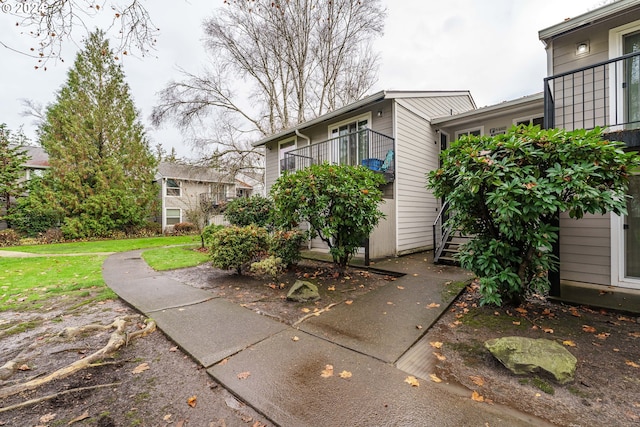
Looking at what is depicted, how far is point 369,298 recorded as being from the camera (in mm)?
4785

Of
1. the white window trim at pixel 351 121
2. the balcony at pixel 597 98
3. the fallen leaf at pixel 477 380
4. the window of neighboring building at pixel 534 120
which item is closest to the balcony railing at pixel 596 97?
the balcony at pixel 597 98

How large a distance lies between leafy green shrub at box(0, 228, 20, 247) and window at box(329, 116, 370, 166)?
17200mm

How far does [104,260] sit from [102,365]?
8349 mm

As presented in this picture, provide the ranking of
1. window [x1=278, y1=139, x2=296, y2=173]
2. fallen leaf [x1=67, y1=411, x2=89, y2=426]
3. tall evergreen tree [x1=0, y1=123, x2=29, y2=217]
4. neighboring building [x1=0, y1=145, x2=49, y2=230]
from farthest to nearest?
neighboring building [x1=0, y1=145, x2=49, y2=230]
tall evergreen tree [x1=0, y1=123, x2=29, y2=217]
window [x1=278, y1=139, x2=296, y2=173]
fallen leaf [x1=67, y1=411, x2=89, y2=426]

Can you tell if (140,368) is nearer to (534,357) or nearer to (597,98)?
(534,357)

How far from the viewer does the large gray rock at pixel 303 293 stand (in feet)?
15.7

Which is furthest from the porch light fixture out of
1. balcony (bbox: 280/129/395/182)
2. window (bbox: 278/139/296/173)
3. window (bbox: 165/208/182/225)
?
window (bbox: 165/208/182/225)

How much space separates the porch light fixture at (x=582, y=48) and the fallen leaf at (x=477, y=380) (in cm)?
614

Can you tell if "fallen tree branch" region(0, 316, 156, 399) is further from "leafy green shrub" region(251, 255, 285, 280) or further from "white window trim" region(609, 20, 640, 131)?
"white window trim" region(609, 20, 640, 131)

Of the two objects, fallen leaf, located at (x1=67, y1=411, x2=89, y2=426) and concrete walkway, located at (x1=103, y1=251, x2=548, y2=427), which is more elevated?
concrete walkway, located at (x1=103, y1=251, x2=548, y2=427)

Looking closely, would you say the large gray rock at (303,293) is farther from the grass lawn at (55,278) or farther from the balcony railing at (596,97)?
the balcony railing at (596,97)

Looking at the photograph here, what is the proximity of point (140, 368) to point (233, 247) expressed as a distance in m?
3.67

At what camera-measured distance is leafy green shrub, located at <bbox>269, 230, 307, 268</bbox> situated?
657 centimetres

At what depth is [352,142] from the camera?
9750 millimetres
